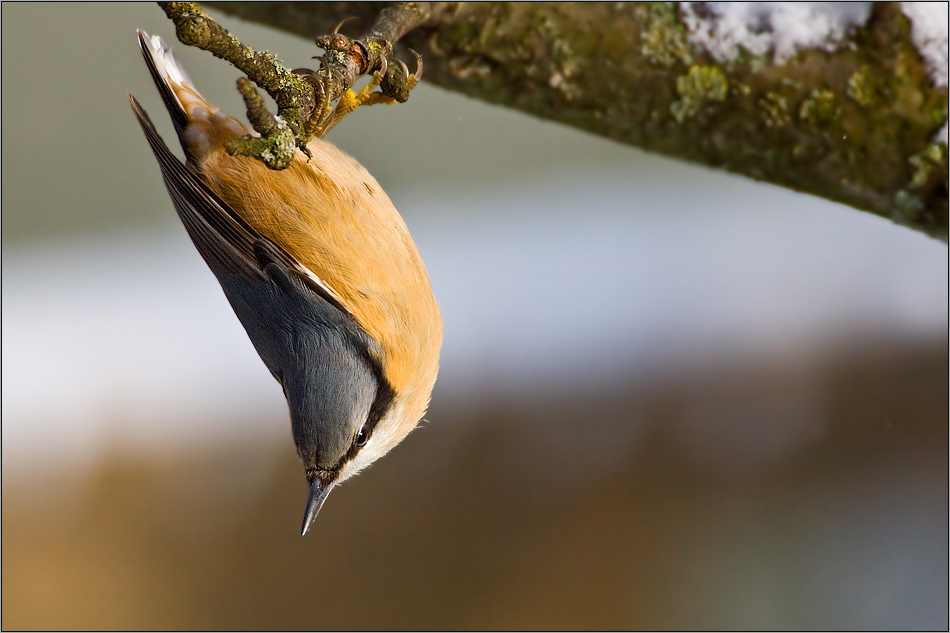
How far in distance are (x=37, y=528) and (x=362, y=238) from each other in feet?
6.16

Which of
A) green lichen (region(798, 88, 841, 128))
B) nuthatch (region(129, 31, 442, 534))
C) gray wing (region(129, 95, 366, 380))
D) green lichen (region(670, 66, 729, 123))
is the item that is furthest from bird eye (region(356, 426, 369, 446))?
green lichen (region(798, 88, 841, 128))

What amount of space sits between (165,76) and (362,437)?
658mm

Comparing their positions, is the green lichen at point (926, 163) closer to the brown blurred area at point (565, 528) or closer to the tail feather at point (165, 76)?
the tail feather at point (165, 76)

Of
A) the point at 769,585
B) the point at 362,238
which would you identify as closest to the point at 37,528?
the point at 362,238

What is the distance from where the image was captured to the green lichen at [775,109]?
0.76 meters

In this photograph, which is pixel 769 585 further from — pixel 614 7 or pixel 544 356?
pixel 614 7

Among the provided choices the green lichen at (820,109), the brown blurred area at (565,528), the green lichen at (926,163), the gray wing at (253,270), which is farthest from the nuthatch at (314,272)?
the brown blurred area at (565,528)

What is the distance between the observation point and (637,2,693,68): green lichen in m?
0.76

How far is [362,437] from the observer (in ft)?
3.32

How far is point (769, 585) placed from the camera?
6.59ft

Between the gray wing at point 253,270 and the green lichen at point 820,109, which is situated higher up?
the green lichen at point 820,109

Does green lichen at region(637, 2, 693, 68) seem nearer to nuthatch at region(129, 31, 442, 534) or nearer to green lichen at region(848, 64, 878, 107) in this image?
green lichen at region(848, 64, 878, 107)

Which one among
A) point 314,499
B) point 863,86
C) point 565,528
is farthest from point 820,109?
point 565,528

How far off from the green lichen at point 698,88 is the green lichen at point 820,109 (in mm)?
96
